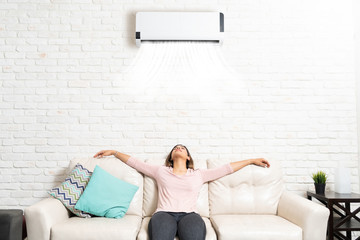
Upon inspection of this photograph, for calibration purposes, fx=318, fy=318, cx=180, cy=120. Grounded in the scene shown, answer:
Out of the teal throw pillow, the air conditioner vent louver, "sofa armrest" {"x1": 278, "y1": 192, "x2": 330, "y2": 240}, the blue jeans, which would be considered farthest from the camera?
the air conditioner vent louver

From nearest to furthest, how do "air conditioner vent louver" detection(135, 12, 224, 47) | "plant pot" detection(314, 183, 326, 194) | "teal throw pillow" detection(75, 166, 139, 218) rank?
"teal throw pillow" detection(75, 166, 139, 218) → "plant pot" detection(314, 183, 326, 194) → "air conditioner vent louver" detection(135, 12, 224, 47)

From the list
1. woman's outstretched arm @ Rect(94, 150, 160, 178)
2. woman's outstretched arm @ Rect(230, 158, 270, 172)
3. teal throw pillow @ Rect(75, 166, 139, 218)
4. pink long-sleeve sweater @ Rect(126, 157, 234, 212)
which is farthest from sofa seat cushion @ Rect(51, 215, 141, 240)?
woman's outstretched arm @ Rect(230, 158, 270, 172)

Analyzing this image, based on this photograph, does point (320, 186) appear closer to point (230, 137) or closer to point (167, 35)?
point (230, 137)

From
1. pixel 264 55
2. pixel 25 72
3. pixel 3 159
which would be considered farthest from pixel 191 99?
pixel 3 159

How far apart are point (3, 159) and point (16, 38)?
3.73 ft

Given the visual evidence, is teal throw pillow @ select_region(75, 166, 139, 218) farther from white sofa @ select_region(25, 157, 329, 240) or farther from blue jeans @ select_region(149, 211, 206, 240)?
blue jeans @ select_region(149, 211, 206, 240)

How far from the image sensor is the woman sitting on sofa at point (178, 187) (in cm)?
211

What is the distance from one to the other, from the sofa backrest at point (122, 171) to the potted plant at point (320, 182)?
1.51m

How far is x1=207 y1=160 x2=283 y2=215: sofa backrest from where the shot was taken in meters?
2.62

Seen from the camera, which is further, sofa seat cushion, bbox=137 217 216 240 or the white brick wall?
the white brick wall

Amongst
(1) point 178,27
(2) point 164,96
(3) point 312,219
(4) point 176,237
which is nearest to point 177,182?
(4) point 176,237

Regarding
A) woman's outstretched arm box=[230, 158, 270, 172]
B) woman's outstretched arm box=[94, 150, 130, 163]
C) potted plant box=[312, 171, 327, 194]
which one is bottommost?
potted plant box=[312, 171, 327, 194]

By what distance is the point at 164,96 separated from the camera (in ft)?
9.82

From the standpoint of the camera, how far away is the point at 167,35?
289cm
